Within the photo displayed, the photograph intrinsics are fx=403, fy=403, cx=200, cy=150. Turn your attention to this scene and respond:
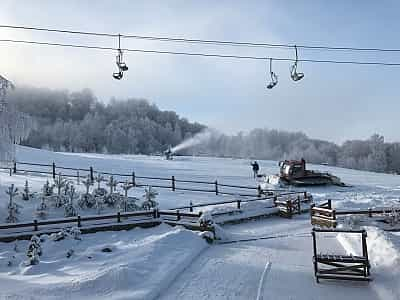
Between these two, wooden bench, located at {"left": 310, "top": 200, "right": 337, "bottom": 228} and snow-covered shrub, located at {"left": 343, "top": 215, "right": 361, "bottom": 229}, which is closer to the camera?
snow-covered shrub, located at {"left": 343, "top": 215, "right": 361, "bottom": 229}

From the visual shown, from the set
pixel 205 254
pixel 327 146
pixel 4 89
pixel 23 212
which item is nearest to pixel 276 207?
pixel 205 254

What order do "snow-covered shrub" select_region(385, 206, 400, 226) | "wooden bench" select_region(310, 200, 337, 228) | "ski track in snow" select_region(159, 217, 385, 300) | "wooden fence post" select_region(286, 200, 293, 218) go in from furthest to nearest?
1. "wooden fence post" select_region(286, 200, 293, 218)
2. "wooden bench" select_region(310, 200, 337, 228)
3. "snow-covered shrub" select_region(385, 206, 400, 226)
4. "ski track in snow" select_region(159, 217, 385, 300)

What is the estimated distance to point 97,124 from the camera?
117 metres

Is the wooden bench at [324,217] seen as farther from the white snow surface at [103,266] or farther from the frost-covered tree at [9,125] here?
the frost-covered tree at [9,125]

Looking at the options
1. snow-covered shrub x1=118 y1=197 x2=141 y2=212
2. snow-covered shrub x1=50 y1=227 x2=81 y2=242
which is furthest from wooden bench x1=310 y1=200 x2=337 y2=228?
snow-covered shrub x1=50 y1=227 x2=81 y2=242

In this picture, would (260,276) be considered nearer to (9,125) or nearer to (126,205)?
(126,205)

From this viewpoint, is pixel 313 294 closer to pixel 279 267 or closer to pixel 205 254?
pixel 279 267

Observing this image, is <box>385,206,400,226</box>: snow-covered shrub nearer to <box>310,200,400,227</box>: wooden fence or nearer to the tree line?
<box>310,200,400,227</box>: wooden fence

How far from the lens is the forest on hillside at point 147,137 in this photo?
344 feet

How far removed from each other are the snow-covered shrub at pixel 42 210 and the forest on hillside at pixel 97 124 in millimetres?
72622

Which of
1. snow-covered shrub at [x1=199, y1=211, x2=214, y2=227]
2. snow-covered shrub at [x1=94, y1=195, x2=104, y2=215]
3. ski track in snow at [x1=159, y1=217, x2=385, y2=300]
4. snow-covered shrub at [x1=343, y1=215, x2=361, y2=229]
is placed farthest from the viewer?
snow-covered shrub at [x1=94, y1=195, x2=104, y2=215]

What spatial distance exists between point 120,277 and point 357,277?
586 cm

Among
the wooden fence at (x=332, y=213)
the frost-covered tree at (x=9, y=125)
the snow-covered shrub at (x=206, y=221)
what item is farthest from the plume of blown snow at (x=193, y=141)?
the snow-covered shrub at (x=206, y=221)

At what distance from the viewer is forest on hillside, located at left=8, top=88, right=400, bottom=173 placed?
104812mm
